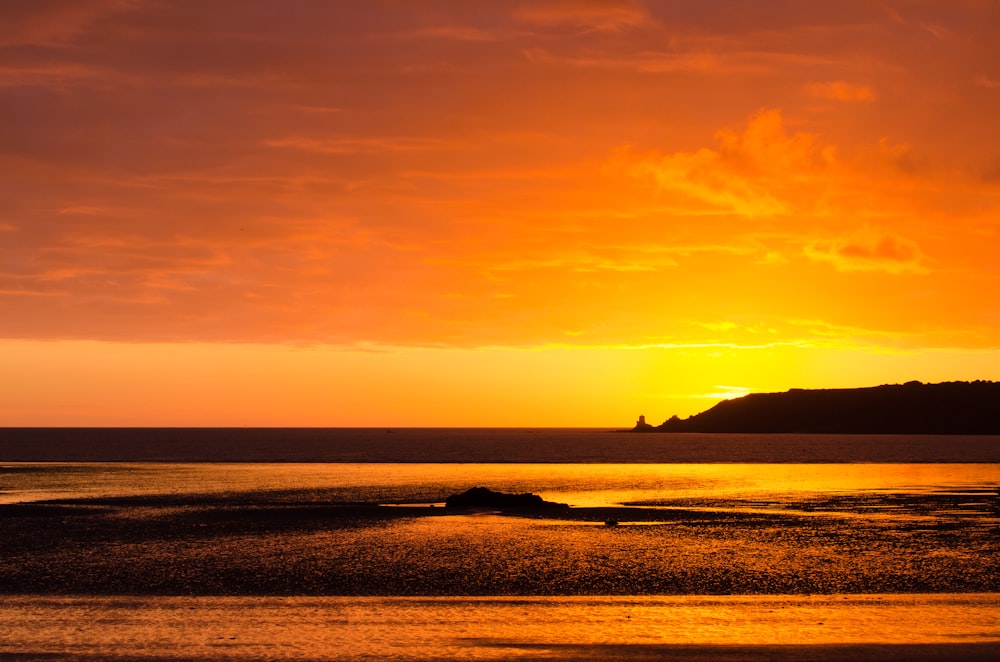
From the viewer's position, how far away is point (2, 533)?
55250mm

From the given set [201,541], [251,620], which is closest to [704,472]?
[201,541]

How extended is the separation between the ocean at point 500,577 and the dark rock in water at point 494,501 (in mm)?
2641

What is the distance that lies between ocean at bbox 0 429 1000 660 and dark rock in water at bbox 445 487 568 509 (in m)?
2.64

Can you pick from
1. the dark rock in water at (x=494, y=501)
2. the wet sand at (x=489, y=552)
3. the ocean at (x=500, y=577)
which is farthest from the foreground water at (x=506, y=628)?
the dark rock in water at (x=494, y=501)

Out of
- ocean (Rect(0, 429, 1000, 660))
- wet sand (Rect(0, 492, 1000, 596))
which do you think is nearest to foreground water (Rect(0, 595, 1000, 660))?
ocean (Rect(0, 429, 1000, 660))

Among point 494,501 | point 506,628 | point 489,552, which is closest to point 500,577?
point 489,552

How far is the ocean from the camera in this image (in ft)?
87.3

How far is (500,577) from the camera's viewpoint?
38.8 metres

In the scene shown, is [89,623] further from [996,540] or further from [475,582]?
[996,540]

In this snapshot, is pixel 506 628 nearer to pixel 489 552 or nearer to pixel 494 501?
pixel 489 552

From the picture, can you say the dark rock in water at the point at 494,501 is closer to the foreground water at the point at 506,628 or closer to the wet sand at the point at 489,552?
the wet sand at the point at 489,552

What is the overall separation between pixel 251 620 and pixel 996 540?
39.6 metres

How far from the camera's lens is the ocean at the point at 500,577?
2661 cm

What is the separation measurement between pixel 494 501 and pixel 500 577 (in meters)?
35.8
